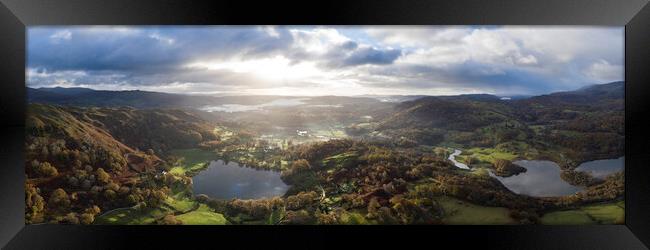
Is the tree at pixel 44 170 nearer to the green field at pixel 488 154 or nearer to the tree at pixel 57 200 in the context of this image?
the tree at pixel 57 200

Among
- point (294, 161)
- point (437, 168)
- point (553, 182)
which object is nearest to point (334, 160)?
point (294, 161)

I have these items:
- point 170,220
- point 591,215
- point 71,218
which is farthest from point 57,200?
point 591,215

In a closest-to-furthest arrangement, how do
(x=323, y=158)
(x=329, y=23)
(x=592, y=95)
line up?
(x=329, y=23) < (x=592, y=95) < (x=323, y=158)

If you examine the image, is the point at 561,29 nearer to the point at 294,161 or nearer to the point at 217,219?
the point at 294,161

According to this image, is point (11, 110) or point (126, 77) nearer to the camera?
point (11, 110)

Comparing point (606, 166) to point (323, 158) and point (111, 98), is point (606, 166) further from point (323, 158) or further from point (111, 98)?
point (111, 98)

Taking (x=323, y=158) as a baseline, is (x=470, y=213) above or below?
below

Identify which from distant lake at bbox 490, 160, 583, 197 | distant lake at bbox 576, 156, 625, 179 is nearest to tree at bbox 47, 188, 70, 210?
distant lake at bbox 490, 160, 583, 197
